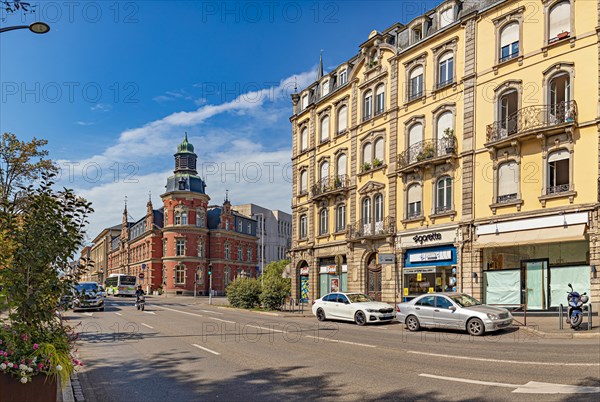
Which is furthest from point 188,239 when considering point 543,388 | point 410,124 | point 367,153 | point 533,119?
point 543,388

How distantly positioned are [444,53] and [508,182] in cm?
835

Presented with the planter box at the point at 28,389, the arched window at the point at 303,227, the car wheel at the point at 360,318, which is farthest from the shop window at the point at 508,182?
the planter box at the point at 28,389

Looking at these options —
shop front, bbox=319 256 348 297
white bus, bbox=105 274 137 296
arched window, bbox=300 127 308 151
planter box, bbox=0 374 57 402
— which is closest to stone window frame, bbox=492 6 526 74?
shop front, bbox=319 256 348 297

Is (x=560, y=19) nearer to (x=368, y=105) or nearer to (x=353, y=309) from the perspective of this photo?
(x=368, y=105)

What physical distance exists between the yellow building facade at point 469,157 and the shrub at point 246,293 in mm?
5707

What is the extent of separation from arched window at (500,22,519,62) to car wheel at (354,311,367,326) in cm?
1399

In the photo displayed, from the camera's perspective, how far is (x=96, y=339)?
53.8ft

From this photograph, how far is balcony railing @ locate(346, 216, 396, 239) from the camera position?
30734mm

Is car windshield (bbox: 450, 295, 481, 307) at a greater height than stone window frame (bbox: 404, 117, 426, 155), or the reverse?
stone window frame (bbox: 404, 117, 426, 155)

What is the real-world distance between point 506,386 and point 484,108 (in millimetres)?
19454

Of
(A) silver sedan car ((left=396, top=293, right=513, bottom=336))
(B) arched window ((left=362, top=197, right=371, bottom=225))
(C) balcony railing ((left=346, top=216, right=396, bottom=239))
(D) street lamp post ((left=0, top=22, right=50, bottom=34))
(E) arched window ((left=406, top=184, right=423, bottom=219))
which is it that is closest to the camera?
(D) street lamp post ((left=0, top=22, right=50, bottom=34))

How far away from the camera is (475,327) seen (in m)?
17.0

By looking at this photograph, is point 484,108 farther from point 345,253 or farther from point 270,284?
point 270,284

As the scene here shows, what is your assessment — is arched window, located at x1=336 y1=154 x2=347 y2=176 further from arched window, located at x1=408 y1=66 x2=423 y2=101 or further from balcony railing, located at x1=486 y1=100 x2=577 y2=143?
balcony railing, located at x1=486 y1=100 x2=577 y2=143
